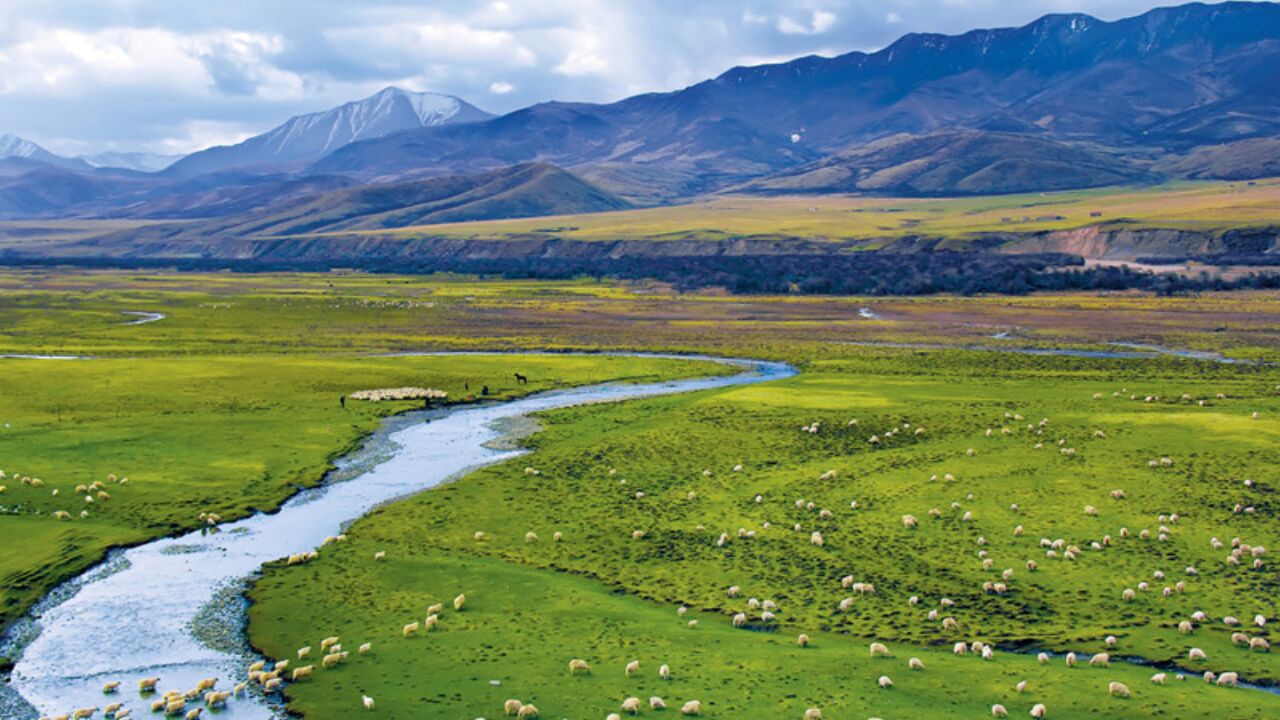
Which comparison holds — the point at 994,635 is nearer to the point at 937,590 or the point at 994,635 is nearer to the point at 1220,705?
the point at 937,590

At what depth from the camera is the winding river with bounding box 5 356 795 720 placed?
77.7 ft

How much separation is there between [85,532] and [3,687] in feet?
39.4

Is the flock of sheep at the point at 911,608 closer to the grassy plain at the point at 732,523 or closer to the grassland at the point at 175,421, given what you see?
the grassy plain at the point at 732,523

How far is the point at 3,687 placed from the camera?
23328 mm

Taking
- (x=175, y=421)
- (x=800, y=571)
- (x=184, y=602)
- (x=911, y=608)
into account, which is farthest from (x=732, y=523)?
(x=175, y=421)

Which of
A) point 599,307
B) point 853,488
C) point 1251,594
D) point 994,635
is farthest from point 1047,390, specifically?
point 599,307

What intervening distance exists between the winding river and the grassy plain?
121cm

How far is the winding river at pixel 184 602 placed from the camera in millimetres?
23672

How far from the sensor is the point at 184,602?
94.4 feet

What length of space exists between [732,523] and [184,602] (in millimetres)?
17165

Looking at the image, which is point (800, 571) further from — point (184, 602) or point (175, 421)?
point (175, 421)

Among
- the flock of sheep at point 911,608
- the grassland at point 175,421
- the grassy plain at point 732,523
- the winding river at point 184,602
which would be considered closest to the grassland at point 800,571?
the grassy plain at point 732,523

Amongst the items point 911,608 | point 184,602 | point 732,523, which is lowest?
point 911,608

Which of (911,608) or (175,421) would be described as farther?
(175,421)
